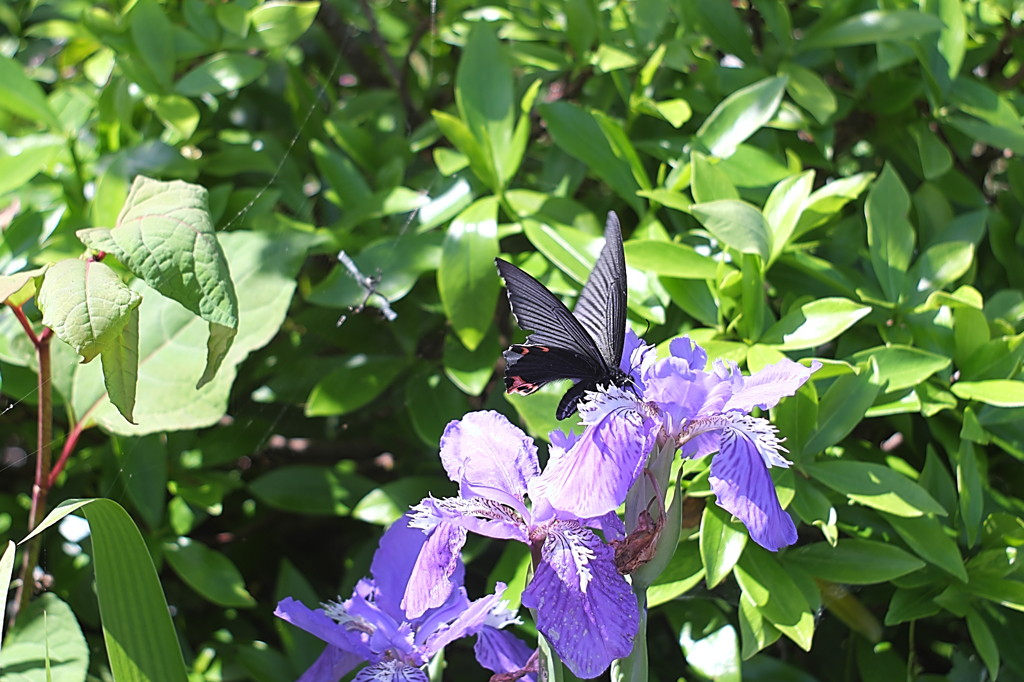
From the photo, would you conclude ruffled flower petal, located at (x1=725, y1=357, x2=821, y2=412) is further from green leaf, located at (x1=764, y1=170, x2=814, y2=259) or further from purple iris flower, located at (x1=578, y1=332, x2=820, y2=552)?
green leaf, located at (x1=764, y1=170, x2=814, y2=259)

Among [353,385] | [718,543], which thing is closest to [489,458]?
[718,543]

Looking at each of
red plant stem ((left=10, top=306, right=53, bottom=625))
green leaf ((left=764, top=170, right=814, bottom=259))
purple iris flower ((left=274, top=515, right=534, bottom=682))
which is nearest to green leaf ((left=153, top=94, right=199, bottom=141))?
red plant stem ((left=10, top=306, right=53, bottom=625))

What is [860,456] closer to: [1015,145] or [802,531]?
[802,531]

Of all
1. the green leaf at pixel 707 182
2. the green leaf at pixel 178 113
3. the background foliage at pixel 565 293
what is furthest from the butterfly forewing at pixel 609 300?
the green leaf at pixel 178 113

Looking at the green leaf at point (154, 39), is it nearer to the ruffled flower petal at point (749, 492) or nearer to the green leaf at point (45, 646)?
the green leaf at point (45, 646)

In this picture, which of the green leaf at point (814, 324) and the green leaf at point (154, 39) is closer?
the green leaf at point (814, 324)

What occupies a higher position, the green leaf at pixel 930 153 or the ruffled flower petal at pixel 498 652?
the green leaf at pixel 930 153

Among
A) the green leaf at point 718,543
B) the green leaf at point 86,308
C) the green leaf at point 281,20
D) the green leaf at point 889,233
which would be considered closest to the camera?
the green leaf at point 86,308

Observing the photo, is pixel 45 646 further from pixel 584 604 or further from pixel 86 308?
pixel 584 604
